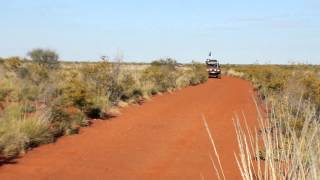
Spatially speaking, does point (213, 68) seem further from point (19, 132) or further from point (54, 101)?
point (19, 132)

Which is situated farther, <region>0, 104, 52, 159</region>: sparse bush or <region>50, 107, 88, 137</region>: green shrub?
<region>50, 107, 88, 137</region>: green shrub

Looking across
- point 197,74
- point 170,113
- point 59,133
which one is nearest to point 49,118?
point 59,133

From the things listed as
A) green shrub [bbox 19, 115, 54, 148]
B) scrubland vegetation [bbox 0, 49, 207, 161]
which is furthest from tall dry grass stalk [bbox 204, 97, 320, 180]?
green shrub [bbox 19, 115, 54, 148]

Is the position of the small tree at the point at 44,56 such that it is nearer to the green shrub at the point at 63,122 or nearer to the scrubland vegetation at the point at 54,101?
the scrubland vegetation at the point at 54,101

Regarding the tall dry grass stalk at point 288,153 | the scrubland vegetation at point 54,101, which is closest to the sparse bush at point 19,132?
the scrubland vegetation at point 54,101

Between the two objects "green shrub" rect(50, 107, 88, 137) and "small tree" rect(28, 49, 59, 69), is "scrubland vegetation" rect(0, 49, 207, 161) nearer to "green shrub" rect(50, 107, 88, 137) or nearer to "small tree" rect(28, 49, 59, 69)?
"green shrub" rect(50, 107, 88, 137)

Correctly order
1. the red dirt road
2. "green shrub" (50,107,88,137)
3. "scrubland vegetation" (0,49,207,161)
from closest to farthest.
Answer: the red dirt road < "scrubland vegetation" (0,49,207,161) < "green shrub" (50,107,88,137)

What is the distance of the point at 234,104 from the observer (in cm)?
2344

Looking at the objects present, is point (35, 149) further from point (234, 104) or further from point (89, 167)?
point (234, 104)

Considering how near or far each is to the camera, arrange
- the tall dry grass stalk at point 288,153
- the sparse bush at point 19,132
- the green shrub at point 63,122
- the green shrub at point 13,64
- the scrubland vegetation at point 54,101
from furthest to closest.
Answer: the green shrub at point 13,64 → the green shrub at point 63,122 → the scrubland vegetation at point 54,101 → the sparse bush at point 19,132 → the tall dry grass stalk at point 288,153

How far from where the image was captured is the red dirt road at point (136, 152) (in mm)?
9570

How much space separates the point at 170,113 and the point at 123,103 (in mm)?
2602

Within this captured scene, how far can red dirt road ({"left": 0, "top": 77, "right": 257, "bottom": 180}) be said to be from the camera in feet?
31.4

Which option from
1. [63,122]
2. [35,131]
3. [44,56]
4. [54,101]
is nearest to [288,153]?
[35,131]
